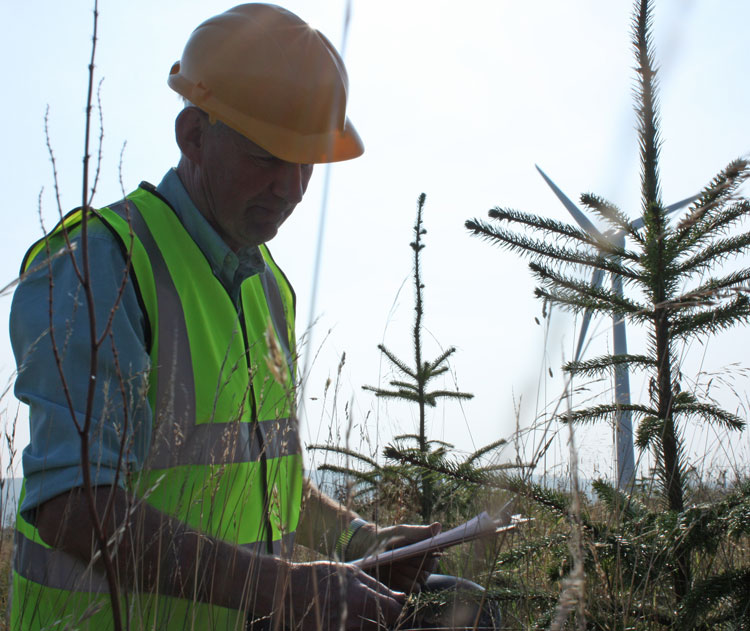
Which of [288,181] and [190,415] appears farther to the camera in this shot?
[288,181]

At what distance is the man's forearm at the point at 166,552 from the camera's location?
1567 mm

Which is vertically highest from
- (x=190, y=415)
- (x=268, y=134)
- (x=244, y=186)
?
(x=268, y=134)

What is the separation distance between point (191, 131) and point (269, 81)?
368 millimetres

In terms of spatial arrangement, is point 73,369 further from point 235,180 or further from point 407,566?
point 407,566

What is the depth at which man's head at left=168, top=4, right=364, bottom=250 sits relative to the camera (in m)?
2.22

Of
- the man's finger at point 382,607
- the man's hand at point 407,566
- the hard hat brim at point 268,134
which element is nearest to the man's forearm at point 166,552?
the man's finger at point 382,607

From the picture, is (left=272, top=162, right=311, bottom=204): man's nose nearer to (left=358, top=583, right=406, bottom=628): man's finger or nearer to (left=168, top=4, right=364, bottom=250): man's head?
(left=168, top=4, right=364, bottom=250): man's head

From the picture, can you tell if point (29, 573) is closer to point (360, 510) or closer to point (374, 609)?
point (374, 609)

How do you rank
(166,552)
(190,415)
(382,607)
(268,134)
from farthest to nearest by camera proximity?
(268,134) < (190,415) < (382,607) < (166,552)

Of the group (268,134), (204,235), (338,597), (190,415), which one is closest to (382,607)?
(338,597)

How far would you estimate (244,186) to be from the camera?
7.51 ft

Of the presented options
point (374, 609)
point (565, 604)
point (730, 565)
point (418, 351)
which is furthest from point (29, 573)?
point (418, 351)

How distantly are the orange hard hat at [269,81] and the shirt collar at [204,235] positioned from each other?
1.07 feet

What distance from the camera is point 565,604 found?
33.8 inches
